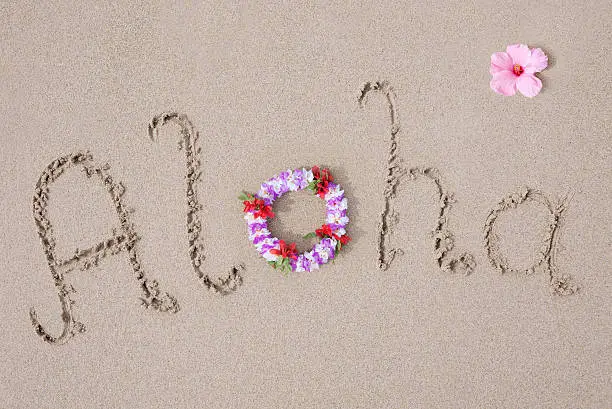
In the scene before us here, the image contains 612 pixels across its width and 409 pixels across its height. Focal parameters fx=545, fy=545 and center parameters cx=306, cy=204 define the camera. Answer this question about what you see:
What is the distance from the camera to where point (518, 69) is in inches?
75.2

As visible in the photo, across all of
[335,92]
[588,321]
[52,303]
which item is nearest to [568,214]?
[588,321]

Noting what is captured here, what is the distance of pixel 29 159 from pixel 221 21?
0.84m

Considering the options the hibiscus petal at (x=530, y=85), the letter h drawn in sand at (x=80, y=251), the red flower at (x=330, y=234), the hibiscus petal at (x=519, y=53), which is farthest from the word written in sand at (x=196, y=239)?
the hibiscus petal at (x=519, y=53)

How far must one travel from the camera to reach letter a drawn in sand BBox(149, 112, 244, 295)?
75.2 inches

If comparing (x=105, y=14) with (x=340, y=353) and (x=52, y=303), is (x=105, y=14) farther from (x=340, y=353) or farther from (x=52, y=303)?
(x=340, y=353)

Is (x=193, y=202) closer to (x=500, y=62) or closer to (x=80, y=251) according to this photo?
(x=80, y=251)

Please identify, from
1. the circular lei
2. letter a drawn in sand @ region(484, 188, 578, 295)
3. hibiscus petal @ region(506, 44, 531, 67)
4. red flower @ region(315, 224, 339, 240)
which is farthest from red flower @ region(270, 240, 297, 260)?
hibiscus petal @ region(506, 44, 531, 67)

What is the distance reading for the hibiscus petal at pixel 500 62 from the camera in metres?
1.90

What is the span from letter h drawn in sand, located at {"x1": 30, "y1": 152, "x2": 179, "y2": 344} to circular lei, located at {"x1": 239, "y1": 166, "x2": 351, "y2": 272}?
388mm

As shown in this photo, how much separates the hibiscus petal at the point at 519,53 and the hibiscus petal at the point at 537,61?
0.01 metres

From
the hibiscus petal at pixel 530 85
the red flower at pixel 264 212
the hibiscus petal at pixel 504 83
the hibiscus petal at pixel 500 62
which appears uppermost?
the hibiscus petal at pixel 500 62

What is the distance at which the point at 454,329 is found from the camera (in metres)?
1.90

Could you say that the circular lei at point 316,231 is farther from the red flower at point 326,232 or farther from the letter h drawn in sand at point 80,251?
the letter h drawn in sand at point 80,251

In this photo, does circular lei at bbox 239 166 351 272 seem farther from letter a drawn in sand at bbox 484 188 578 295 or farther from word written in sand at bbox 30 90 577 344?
letter a drawn in sand at bbox 484 188 578 295
